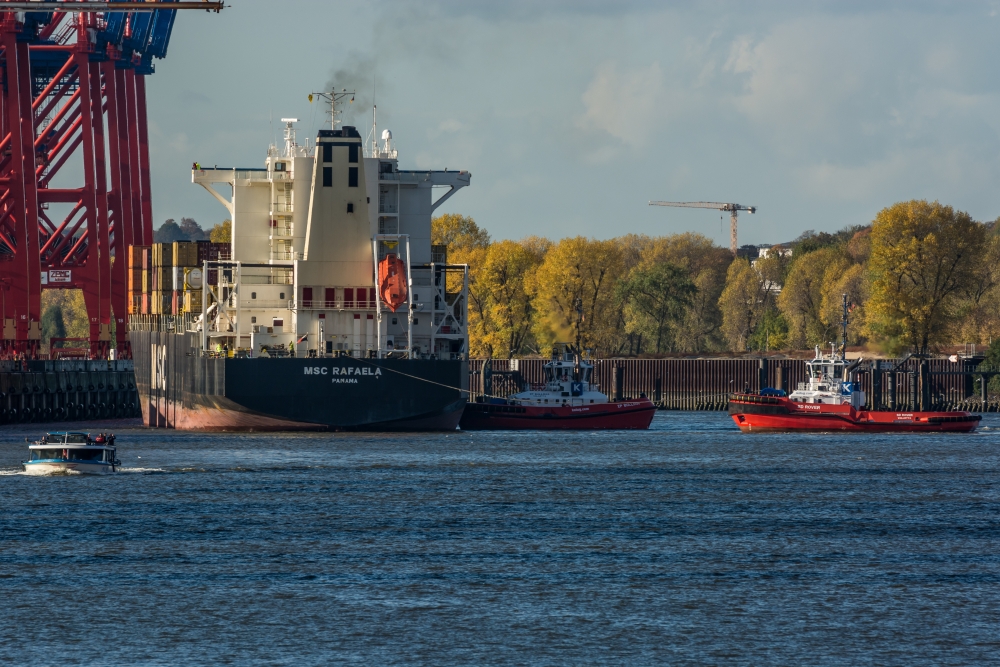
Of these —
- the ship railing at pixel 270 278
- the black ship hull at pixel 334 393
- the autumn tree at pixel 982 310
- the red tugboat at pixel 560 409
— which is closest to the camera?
the black ship hull at pixel 334 393

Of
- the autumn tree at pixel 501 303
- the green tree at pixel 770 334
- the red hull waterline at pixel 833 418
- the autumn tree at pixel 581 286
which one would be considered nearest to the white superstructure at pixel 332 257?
the red hull waterline at pixel 833 418

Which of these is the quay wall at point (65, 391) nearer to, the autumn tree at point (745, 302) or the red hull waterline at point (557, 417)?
the red hull waterline at point (557, 417)

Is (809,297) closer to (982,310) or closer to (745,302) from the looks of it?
(745,302)

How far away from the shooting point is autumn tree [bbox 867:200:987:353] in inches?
5094

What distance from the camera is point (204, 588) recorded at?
3781 centimetres

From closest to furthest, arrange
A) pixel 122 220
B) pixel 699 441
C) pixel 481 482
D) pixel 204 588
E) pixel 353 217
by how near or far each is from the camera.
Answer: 1. pixel 204 588
2. pixel 481 482
3. pixel 353 217
4. pixel 699 441
5. pixel 122 220

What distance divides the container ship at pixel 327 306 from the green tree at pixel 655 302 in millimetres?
80709

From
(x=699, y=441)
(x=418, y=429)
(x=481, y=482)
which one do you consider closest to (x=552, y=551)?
(x=481, y=482)

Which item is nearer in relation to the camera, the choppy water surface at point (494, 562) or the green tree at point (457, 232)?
the choppy water surface at point (494, 562)

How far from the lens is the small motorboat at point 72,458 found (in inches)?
2467

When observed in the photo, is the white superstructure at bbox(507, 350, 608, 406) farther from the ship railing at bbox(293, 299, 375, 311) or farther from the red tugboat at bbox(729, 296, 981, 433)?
the ship railing at bbox(293, 299, 375, 311)

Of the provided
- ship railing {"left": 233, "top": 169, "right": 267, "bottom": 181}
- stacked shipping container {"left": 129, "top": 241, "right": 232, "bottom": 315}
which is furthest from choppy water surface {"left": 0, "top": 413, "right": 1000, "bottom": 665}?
stacked shipping container {"left": 129, "top": 241, "right": 232, "bottom": 315}

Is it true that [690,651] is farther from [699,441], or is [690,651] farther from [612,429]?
[612,429]

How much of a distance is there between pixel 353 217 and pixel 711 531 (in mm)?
39173
